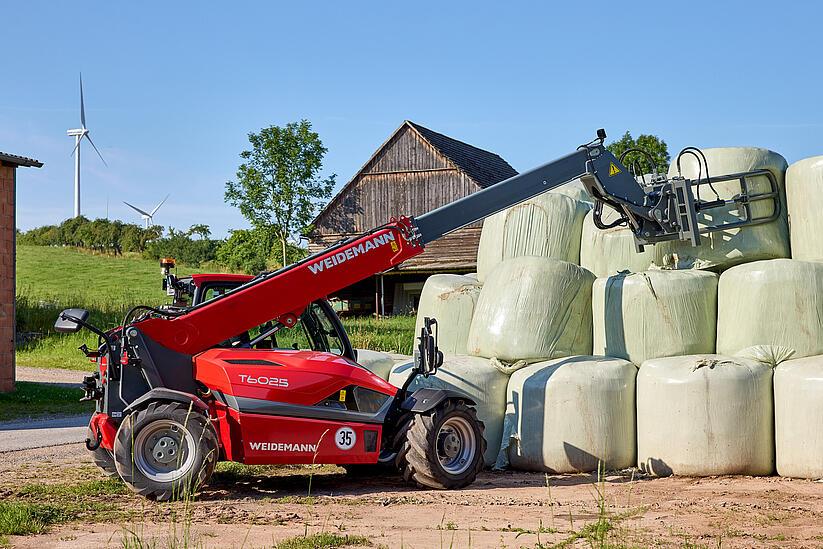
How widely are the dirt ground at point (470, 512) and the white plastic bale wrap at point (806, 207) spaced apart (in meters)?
2.23

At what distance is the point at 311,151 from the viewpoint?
3872 centimetres

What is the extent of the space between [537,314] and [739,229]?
2.11m

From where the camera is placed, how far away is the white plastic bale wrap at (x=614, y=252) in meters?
10.3

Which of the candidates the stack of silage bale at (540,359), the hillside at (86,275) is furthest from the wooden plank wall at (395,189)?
the stack of silage bale at (540,359)

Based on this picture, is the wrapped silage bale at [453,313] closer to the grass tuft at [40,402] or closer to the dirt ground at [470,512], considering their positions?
the dirt ground at [470,512]

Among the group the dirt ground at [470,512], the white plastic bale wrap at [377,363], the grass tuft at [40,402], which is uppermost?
the white plastic bale wrap at [377,363]

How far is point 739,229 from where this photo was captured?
9977mm

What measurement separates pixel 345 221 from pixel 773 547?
31567 millimetres

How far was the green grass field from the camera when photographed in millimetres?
25078

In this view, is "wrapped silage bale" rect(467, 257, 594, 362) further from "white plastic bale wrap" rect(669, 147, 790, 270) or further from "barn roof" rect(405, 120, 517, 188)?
"barn roof" rect(405, 120, 517, 188)

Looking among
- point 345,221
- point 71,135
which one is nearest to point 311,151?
point 345,221

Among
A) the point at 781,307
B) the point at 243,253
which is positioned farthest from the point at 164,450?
the point at 243,253

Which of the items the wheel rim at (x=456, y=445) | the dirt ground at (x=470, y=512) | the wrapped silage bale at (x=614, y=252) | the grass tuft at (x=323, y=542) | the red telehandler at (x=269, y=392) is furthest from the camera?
the wrapped silage bale at (x=614, y=252)

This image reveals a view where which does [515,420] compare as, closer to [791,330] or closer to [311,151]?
[791,330]
